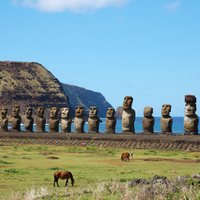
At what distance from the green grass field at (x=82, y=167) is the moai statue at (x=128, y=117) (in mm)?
4384

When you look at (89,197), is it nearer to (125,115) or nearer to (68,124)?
(125,115)

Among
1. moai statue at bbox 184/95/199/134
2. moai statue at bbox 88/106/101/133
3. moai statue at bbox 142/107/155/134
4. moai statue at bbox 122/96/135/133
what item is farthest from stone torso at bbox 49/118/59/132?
moai statue at bbox 184/95/199/134

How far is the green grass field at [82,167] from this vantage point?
50.1ft

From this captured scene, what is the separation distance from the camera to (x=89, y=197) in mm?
12984

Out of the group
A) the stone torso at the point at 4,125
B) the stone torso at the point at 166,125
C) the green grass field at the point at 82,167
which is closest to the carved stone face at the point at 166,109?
the stone torso at the point at 166,125

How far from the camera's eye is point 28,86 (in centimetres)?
16738

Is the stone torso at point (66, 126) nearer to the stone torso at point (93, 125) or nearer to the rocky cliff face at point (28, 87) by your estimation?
the stone torso at point (93, 125)

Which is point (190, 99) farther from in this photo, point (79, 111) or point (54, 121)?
point (54, 121)

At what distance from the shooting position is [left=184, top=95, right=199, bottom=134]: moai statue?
104 feet

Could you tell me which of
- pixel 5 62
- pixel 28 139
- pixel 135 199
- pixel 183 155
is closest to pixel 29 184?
pixel 135 199

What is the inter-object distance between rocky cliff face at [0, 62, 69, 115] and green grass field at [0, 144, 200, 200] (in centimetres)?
12437

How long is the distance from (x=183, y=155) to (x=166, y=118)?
6692mm

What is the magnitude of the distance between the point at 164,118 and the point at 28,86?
13620 centimetres

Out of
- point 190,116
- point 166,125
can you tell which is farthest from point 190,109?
point 166,125
